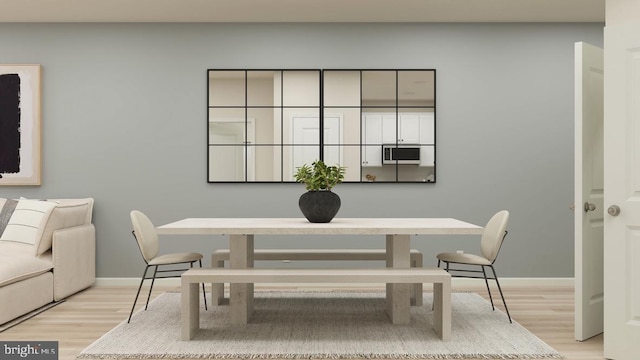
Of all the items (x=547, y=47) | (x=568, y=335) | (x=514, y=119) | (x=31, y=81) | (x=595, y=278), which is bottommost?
(x=568, y=335)

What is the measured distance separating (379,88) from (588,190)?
2.44 m

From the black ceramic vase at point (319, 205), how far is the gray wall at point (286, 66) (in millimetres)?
1654

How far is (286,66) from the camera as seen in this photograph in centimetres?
565

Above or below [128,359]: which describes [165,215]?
above

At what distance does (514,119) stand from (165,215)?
3.59m

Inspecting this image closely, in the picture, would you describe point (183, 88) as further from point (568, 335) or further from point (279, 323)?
point (568, 335)

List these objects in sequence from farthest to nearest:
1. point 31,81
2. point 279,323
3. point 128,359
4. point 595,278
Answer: point 31,81, point 279,323, point 595,278, point 128,359

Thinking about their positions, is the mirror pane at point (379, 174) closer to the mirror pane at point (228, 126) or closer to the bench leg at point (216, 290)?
the mirror pane at point (228, 126)

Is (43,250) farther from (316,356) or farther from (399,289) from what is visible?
(399,289)

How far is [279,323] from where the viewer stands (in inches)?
160

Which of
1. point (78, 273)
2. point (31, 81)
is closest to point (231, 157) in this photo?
point (78, 273)
